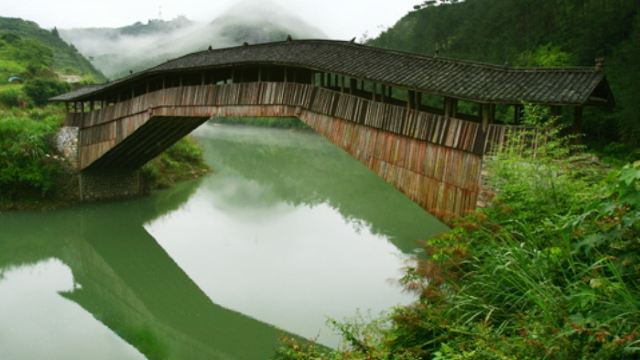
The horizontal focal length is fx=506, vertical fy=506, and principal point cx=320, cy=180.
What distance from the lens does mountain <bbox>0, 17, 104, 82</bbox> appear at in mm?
32812

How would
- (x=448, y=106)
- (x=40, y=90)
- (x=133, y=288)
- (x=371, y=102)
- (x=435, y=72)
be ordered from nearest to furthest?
(x=448, y=106) → (x=435, y=72) → (x=371, y=102) → (x=133, y=288) → (x=40, y=90)

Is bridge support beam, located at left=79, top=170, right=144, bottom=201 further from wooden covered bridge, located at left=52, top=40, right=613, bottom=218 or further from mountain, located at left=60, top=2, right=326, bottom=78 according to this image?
mountain, located at left=60, top=2, right=326, bottom=78

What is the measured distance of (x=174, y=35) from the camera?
130625mm

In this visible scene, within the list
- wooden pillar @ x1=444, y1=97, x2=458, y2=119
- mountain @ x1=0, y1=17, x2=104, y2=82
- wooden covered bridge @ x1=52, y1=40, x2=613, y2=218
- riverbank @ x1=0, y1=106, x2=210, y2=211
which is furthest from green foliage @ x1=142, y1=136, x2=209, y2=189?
wooden pillar @ x1=444, y1=97, x2=458, y2=119

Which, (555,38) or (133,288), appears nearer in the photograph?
(133,288)

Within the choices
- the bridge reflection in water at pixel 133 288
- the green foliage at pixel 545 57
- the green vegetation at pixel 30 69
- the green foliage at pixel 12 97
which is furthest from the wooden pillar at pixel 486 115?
the green foliage at pixel 12 97

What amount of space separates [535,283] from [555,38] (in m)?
27.0

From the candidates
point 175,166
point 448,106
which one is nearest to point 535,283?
point 448,106

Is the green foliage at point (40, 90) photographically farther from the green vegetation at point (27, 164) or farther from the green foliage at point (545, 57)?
the green foliage at point (545, 57)

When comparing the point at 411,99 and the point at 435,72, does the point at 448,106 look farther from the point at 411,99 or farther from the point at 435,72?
the point at 411,99

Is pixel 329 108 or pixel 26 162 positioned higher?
pixel 329 108

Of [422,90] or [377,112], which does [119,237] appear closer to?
[377,112]

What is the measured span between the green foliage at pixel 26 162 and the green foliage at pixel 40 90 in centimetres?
919

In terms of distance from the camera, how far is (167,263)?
13.2 meters
